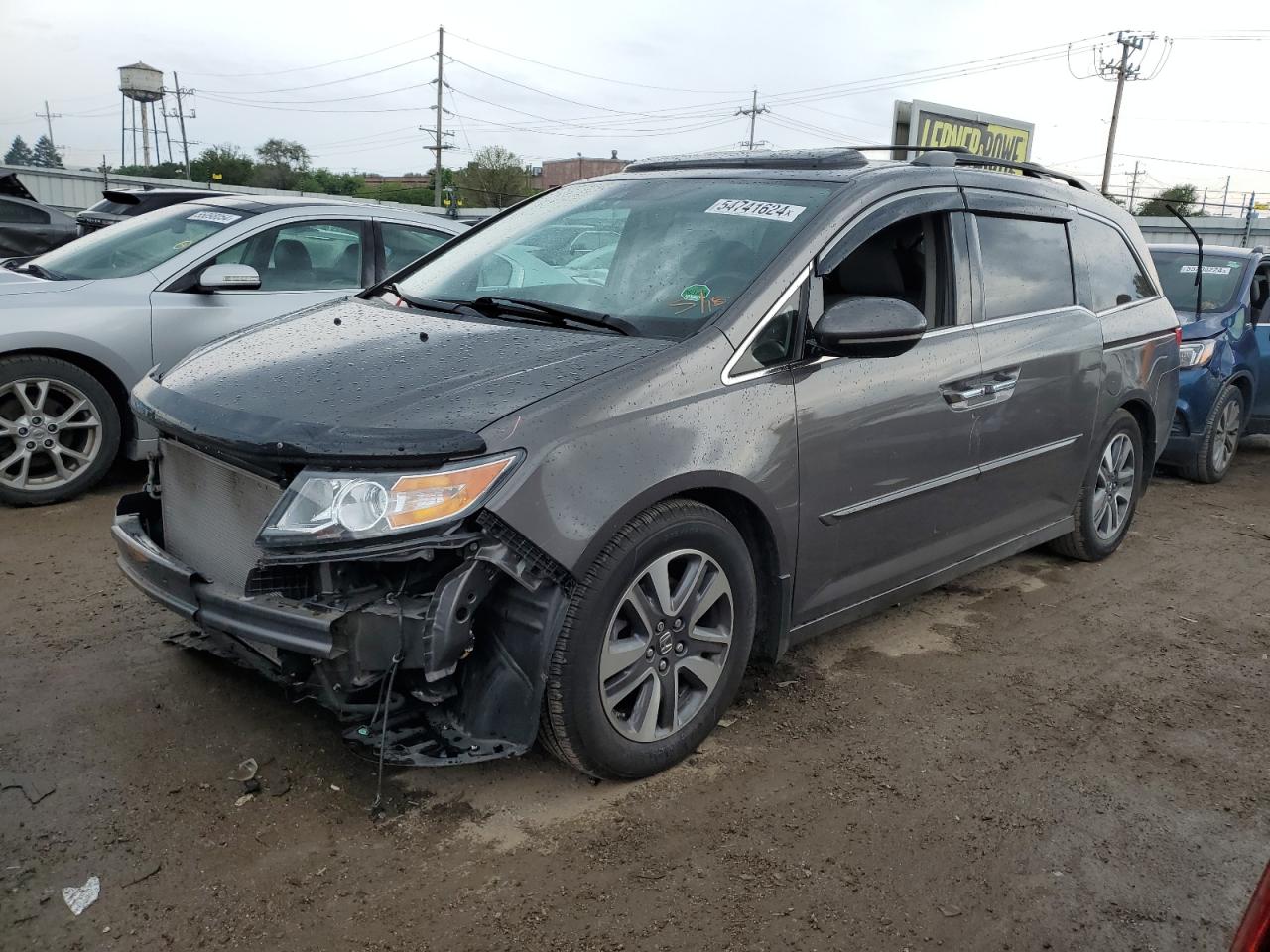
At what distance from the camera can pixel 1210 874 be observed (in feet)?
8.86

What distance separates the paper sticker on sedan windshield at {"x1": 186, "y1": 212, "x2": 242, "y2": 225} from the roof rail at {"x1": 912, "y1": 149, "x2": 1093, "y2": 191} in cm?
406

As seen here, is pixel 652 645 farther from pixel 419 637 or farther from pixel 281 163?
pixel 281 163

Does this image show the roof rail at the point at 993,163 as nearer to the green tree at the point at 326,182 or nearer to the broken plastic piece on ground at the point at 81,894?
the broken plastic piece on ground at the point at 81,894

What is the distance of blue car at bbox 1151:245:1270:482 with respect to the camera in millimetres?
7227

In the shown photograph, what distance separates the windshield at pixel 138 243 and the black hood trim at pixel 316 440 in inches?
141

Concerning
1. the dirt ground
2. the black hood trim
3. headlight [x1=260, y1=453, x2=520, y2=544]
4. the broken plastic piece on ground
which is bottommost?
the broken plastic piece on ground

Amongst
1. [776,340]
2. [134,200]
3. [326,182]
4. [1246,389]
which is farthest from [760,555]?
[326,182]

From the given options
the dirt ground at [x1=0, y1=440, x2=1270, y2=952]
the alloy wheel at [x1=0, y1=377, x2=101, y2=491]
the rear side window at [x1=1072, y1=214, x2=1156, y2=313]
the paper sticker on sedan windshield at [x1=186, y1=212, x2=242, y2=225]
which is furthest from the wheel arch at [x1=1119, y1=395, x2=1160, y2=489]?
the alloy wheel at [x1=0, y1=377, x2=101, y2=491]

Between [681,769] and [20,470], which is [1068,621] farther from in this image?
[20,470]

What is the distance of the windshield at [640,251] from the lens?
326 cm

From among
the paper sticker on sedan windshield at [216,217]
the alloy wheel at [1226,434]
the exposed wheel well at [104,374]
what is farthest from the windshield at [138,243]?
the alloy wheel at [1226,434]

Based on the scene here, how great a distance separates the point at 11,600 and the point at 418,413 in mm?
2553

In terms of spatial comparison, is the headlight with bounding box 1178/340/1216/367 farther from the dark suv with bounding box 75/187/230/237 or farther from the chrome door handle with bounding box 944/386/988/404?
the dark suv with bounding box 75/187/230/237

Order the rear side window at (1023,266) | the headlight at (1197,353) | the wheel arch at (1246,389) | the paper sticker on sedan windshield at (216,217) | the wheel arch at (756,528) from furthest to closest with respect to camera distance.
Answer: the wheel arch at (1246,389)
the headlight at (1197,353)
the paper sticker on sedan windshield at (216,217)
the rear side window at (1023,266)
the wheel arch at (756,528)
